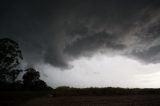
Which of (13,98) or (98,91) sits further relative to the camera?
(98,91)

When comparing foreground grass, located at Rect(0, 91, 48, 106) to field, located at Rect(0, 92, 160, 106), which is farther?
foreground grass, located at Rect(0, 91, 48, 106)

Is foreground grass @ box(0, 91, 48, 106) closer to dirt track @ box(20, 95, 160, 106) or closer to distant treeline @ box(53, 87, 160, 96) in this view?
dirt track @ box(20, 95, 160, 106)

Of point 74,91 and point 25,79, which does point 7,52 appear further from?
point 25,79

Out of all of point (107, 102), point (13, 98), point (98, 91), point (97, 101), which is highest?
point (98, 91)

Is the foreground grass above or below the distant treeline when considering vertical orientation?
below

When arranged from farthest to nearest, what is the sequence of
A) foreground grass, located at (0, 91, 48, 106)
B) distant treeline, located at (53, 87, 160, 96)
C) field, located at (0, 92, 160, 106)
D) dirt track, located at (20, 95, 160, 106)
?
distant treeline, located at (53, 87, 160, 96), foreground grass, located at (0, 91, 48, 106), field, located at (0, 92, 160, 106), dirt track, located at (20, 95, 160, 106)

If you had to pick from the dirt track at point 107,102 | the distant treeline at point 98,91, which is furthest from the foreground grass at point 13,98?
the distant treeline at point 98,91

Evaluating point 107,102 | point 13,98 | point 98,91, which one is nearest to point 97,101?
point 107,102

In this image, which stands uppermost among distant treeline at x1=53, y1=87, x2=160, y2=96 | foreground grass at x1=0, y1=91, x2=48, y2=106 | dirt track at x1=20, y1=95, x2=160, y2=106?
distant treeline at x1=53, y1=87, x2=160, y2=96

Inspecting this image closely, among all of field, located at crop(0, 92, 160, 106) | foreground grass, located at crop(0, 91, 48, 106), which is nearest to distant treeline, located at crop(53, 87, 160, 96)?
foreground grass, located at crop(0, 91, 48, 106)

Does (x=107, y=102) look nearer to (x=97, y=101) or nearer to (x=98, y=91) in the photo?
(x=97, y=101)

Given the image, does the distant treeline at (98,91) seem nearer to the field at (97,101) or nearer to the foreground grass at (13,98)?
the foreground grass at (13,98)

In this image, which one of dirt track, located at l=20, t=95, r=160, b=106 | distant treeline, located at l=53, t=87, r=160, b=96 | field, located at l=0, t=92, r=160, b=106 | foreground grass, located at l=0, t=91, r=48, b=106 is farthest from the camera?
distant treeline, located at l=53, t=87, r=160, b=96

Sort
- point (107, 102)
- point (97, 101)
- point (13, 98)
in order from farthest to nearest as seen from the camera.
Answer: point (13, 98) → point (97, 101) → point (107, 102)
